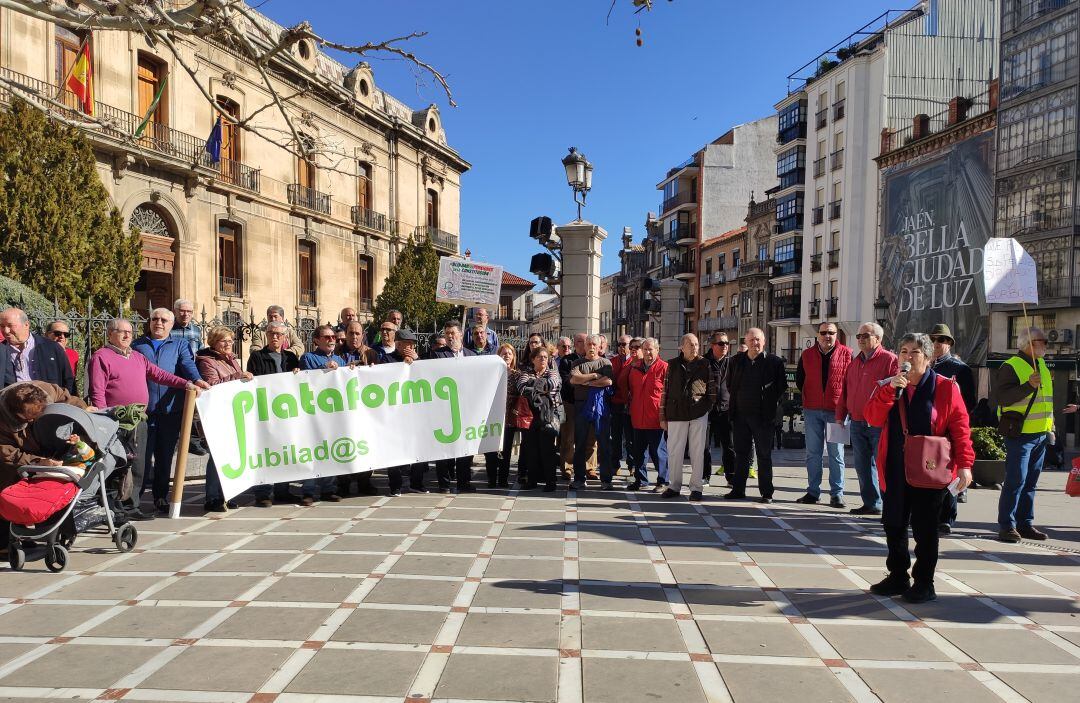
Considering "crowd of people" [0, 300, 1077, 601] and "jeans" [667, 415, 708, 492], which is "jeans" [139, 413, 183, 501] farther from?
"jeans" [667, 415, 708, 492]

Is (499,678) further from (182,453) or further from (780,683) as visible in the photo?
(182,453)

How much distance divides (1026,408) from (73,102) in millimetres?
22238

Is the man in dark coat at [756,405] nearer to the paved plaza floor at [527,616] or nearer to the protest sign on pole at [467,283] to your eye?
the paved plaza floor at [527,616]

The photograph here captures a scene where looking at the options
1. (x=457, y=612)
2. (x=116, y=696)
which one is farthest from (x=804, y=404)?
(x=116, y=696)

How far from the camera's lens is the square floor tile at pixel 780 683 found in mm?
3398

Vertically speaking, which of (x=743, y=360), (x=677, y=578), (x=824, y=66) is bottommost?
(x=677, y=578)

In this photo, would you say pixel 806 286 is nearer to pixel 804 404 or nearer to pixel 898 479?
pixel 804 404

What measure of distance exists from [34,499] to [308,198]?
26.3 metres

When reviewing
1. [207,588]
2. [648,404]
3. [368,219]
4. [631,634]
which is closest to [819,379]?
[648,404]

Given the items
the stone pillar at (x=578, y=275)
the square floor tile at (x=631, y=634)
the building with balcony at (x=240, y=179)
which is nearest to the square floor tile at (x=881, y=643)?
the square floor tile at (x=631, y=634)

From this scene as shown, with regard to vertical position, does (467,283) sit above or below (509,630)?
above

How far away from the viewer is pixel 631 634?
412cm

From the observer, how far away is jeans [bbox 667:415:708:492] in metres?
8.17

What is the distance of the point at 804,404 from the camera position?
8.50 meters
